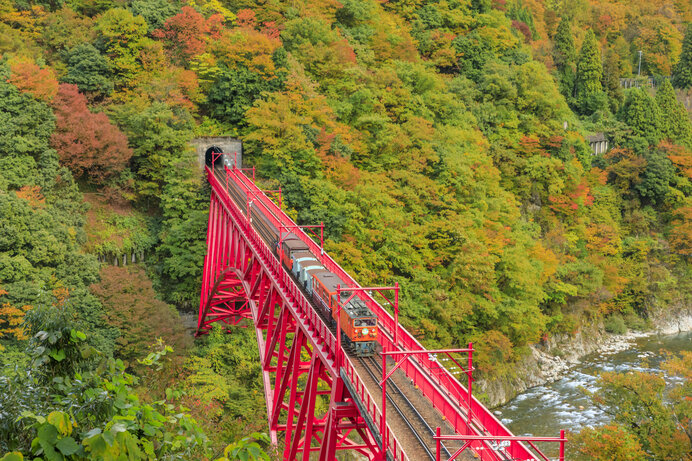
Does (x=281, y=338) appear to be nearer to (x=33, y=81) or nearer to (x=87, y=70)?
(x=33, y=81)

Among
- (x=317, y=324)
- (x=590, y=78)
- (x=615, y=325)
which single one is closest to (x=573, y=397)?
(x=615, y=325)

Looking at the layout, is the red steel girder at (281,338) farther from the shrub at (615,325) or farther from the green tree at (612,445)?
the shrub at (615,325)

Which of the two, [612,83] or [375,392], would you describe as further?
[612,83]

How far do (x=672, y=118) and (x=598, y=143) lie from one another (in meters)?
7.24

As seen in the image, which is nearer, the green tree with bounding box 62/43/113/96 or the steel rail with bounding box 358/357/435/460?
the steel rail with bounding box 358/357/435/460

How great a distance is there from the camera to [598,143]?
2415 inches

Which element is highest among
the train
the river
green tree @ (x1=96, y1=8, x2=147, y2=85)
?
green tree @ (x1=96, y1=8, x2=147, y2=85)

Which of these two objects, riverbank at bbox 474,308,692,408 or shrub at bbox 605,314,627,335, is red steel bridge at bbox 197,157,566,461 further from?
shrub at bbox 605,314,627,335

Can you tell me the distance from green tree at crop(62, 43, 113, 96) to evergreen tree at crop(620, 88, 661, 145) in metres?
46.3

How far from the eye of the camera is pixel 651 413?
2338 cm

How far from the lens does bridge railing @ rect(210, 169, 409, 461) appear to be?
1245 centimetres

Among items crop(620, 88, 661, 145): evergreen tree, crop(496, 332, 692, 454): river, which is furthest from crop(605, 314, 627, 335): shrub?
crop(620, 88, 661, 145): evergreen tree

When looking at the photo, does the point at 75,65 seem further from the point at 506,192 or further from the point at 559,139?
the point at 559,139

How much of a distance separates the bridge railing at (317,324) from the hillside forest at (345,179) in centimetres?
537
